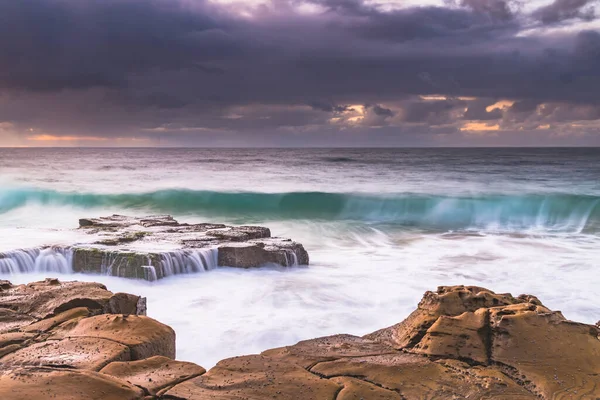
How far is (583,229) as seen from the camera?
16875 millimetres

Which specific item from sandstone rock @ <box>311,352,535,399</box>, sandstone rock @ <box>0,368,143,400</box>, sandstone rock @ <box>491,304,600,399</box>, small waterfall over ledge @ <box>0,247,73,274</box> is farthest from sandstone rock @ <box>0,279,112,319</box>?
sandstone rock @ <box>491,304,600,399</box>

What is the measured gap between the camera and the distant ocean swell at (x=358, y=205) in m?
19.3

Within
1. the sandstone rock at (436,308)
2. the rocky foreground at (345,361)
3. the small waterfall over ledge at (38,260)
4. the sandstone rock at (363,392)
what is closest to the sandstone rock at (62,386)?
the rocky foreground at (345,361)

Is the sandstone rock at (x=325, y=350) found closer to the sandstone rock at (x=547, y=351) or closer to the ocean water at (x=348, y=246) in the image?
the sandstone rock at (x=547, y=351)

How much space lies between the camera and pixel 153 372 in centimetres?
344

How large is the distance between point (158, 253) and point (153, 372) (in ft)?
17.1

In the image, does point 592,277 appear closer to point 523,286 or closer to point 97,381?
point 523,286

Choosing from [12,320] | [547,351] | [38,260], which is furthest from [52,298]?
[547,351]

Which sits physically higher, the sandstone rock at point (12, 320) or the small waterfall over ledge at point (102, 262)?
the sandstone rock at point (12, 320)

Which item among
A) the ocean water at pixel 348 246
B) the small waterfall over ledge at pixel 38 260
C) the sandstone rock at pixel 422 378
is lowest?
the ocean water at pixel 348 246

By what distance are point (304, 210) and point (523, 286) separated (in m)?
12.6

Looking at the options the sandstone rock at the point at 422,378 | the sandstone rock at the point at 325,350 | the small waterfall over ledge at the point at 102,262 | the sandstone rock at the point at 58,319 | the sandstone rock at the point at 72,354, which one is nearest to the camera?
the sandstone rock at the point at 422,378

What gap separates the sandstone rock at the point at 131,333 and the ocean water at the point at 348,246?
1.43 m

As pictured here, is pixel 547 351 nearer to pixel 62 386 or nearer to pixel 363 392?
pixel 363 392
